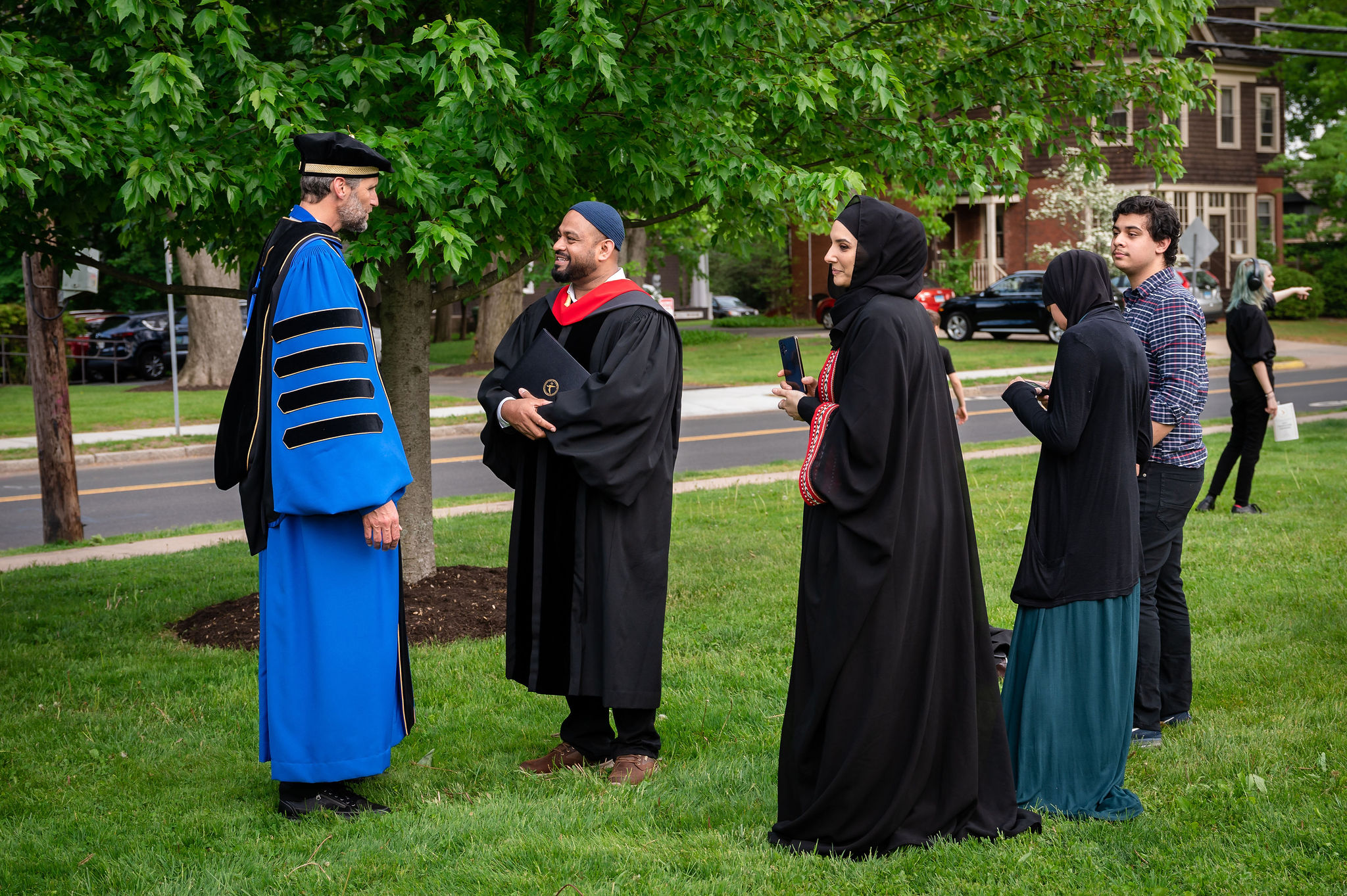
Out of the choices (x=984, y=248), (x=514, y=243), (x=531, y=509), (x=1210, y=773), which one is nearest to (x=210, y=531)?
(x=514, y=243)

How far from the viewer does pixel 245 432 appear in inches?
167

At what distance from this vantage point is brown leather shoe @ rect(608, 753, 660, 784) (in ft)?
15.1

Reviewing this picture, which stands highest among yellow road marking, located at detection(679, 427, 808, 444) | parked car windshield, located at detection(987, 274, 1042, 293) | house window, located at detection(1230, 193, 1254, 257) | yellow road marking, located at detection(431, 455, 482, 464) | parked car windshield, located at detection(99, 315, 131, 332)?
house window, located at detection(1230, 193, 1254, 257)

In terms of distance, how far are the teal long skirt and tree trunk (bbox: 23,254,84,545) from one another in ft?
26.7

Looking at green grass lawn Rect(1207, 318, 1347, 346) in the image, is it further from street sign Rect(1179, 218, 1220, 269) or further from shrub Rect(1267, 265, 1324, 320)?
street sign Rect(1179, 218, 1220, 269)

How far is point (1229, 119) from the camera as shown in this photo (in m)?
39.8

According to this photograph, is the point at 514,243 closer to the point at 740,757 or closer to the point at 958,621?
the point at 740,757

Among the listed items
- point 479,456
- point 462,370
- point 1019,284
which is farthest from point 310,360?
point 1019,284

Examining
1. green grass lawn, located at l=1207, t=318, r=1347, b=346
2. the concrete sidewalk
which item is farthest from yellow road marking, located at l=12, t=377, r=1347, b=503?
green grass lawn, located at l=1207, t=318, r=1347, b=346

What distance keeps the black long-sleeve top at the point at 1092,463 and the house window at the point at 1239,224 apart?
39.7 m

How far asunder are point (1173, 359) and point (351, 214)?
3.22 meters

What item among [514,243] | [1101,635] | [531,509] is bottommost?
[1101,635]

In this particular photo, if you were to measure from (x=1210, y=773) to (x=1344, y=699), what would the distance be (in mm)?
1216

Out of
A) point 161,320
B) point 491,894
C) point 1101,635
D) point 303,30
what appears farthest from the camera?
point 161,320
